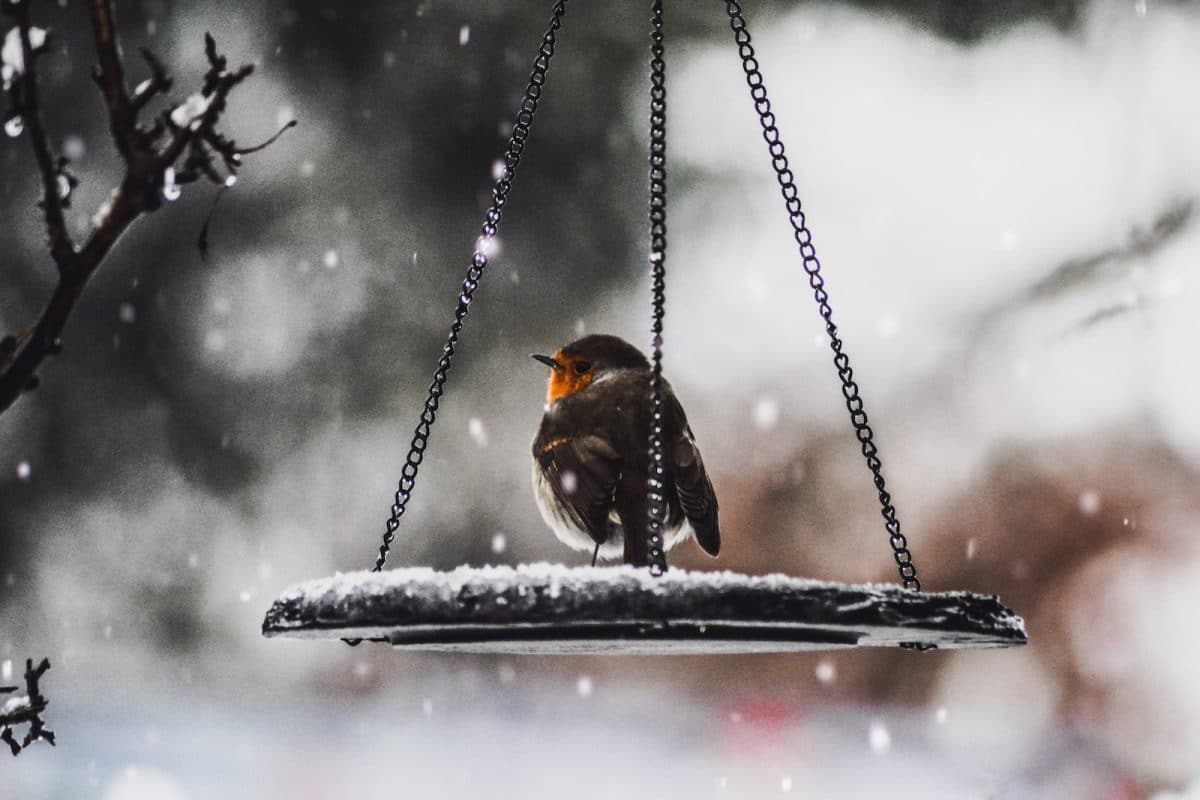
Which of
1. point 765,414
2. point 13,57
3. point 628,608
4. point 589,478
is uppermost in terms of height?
point 765,414

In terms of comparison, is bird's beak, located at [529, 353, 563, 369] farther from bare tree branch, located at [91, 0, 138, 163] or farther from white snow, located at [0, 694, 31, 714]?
bare tree branch, located at [91, 0, 138, 163]

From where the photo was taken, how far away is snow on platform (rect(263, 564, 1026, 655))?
46.1 inches

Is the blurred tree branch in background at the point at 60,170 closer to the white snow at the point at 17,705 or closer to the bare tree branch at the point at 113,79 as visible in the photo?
the bare tree branch at the point at 113,79

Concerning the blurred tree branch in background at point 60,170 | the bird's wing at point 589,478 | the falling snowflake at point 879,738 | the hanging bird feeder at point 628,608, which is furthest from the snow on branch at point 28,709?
the falling snowflake at point 879,738

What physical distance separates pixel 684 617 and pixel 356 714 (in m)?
4.23

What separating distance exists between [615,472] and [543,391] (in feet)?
10.5

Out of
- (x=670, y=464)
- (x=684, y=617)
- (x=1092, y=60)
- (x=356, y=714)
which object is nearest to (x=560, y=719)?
(x=356, y=714)

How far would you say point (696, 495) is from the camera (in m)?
2.11

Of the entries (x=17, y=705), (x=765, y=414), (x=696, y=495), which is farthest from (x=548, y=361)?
(x=765, y=414)

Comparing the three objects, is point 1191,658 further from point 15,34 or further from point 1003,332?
point 15,34

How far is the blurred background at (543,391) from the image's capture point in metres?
4.81

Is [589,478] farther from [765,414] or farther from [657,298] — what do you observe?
[765,414]

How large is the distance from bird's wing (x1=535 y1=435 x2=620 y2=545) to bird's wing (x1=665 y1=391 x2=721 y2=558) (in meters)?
0.13

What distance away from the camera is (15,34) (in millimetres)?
1203
